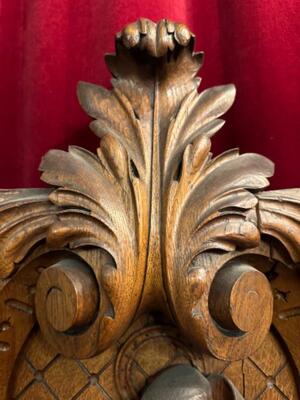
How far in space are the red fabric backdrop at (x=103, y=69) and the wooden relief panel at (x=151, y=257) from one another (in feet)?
0.33

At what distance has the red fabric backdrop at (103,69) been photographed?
23.1 inches

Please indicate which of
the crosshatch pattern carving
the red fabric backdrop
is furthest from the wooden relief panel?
the red fabric backdrop

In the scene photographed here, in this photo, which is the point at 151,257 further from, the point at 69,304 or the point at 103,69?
the point at 103,69

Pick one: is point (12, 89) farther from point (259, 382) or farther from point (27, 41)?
point (259, 382)

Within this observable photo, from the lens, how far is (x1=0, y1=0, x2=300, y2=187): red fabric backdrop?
588 mm

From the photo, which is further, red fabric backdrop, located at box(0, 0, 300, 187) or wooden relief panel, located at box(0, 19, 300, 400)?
red fabric backdrop, located at box(0, 0, 300, 187)

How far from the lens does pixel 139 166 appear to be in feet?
1.51

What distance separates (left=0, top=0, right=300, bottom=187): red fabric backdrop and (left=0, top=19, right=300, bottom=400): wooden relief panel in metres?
0.10

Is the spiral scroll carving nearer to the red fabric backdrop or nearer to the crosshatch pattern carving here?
the crosshatch pattern carving

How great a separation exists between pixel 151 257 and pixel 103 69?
0.83 ft

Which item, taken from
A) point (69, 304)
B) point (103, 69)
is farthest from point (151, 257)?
point (103, 69)

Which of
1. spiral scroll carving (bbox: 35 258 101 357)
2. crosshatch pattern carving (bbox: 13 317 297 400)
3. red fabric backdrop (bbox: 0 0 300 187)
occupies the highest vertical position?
red fabric backdrop (bbox: 0 0 300 187)

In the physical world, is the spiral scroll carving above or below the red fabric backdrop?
below

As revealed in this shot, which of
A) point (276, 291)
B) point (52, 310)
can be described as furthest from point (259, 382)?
point (52, 310)
